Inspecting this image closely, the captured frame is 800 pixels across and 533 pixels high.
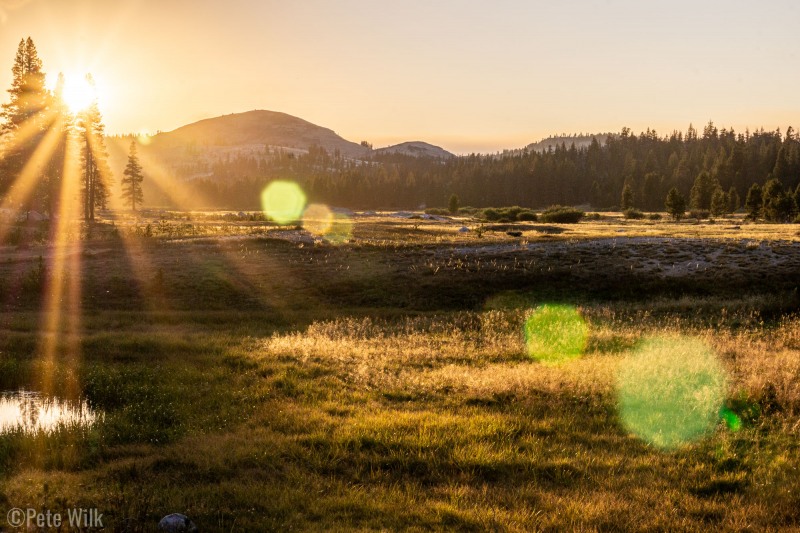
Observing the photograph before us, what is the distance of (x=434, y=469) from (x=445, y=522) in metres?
1.45

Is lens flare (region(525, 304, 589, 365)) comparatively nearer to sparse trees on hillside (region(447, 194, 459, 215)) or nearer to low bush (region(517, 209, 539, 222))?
low bush (region(517, 209, 539, 222))

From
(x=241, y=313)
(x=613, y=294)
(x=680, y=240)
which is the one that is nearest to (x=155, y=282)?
(x=241, y=313)

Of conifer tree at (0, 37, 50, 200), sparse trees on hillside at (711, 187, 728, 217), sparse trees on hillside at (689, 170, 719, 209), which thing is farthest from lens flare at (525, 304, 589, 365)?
sparse trees on hillside at (689, 170, 719, 209)

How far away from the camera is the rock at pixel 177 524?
5672 mm

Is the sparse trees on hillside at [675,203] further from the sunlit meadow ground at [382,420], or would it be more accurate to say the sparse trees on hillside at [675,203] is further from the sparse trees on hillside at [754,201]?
the sunlit meadow ground at [382,420]

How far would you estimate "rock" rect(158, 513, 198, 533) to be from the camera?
18.6 feet

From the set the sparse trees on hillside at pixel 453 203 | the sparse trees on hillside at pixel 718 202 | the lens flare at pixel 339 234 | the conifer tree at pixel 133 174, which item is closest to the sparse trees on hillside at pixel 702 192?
the sparse trees on hillside at pixel 718 202

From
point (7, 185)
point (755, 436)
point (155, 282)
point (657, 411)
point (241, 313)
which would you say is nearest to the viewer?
point (755, 436)

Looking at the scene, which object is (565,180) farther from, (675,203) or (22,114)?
(22,114)

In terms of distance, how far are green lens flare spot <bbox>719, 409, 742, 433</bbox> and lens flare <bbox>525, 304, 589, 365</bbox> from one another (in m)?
4.68

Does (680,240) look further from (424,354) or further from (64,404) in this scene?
(64,404)

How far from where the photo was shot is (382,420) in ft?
30.7

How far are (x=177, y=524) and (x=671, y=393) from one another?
9.44 meters

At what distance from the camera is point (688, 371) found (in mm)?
12164
